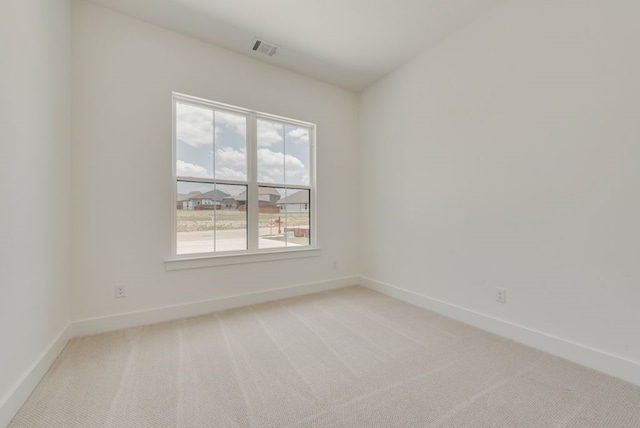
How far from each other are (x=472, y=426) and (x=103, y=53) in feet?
12.4

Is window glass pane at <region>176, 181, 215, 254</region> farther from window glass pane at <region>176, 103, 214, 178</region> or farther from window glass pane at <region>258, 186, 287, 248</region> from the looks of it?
window glass pane at <region>258, 186, 287, 248</region>

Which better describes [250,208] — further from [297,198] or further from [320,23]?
[320,23]

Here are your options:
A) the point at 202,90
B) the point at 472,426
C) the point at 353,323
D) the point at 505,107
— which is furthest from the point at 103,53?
the point at 472,426

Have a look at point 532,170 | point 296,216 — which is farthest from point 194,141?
point 532,170

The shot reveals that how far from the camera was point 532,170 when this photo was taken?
210 cm

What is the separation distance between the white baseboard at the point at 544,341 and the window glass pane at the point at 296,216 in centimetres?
155

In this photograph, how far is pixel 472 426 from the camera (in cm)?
129

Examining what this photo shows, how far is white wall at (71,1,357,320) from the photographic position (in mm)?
2242

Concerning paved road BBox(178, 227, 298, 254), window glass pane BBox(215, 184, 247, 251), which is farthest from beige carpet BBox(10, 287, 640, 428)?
window glass pane BBox(215, 184, 247, 251)

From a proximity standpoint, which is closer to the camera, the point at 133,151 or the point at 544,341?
the point at 544,341

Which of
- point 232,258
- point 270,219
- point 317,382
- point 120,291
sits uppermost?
point 270,219

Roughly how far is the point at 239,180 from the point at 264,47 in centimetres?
148

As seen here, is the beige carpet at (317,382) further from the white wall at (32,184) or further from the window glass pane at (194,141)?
the window glass pane at (194,141)

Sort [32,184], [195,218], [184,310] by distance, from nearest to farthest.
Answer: [32,184]
[184,310]
[195,218]
